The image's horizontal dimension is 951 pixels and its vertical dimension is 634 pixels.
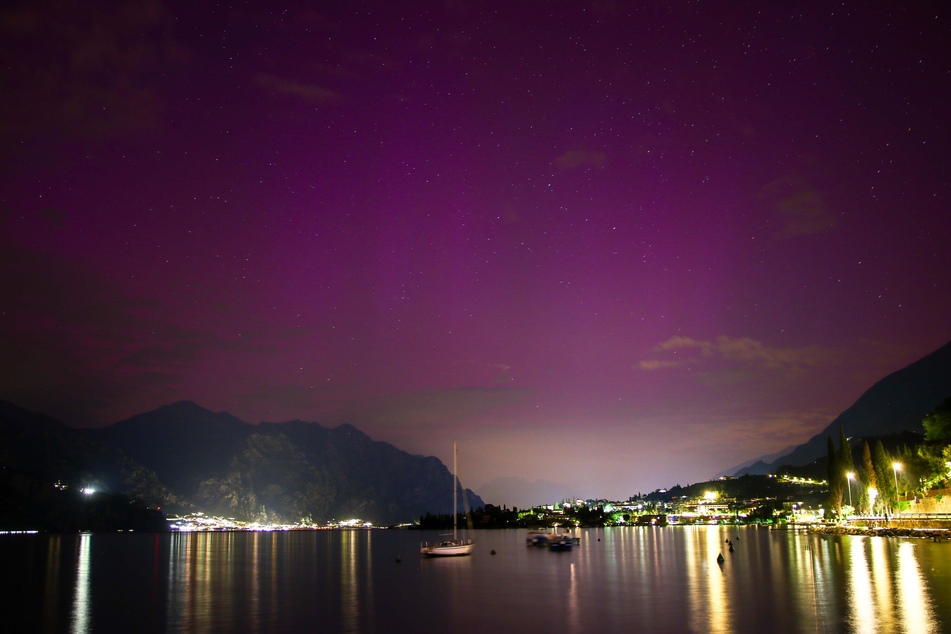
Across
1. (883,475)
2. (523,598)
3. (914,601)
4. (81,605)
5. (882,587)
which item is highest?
(883,475)

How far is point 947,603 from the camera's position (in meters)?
34.5

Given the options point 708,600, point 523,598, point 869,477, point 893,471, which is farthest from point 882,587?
point 893,471

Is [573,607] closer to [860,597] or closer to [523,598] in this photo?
[523,598]

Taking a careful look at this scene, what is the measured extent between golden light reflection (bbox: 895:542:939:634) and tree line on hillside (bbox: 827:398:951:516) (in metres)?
50.2

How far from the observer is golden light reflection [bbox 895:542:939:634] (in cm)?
2939

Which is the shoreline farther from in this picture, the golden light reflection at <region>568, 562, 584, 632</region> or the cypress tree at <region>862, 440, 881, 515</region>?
the golden light reflection at <region>568, 562, 584, 632</region>

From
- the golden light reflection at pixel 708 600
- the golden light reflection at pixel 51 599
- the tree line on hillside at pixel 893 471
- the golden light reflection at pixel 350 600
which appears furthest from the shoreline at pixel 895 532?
the golden light reflection at pixel 51 599

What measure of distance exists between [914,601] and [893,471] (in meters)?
106

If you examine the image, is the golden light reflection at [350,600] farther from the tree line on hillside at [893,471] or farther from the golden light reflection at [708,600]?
the tree line on hillside at [893,471]

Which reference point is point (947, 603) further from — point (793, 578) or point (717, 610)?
point (793, 578)

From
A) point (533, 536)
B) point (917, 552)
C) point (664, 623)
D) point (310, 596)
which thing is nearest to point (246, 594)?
point (310, 596)

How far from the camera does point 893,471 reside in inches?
4953

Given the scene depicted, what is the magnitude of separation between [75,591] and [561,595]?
4056cm

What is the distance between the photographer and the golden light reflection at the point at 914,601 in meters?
Result: 29.4
